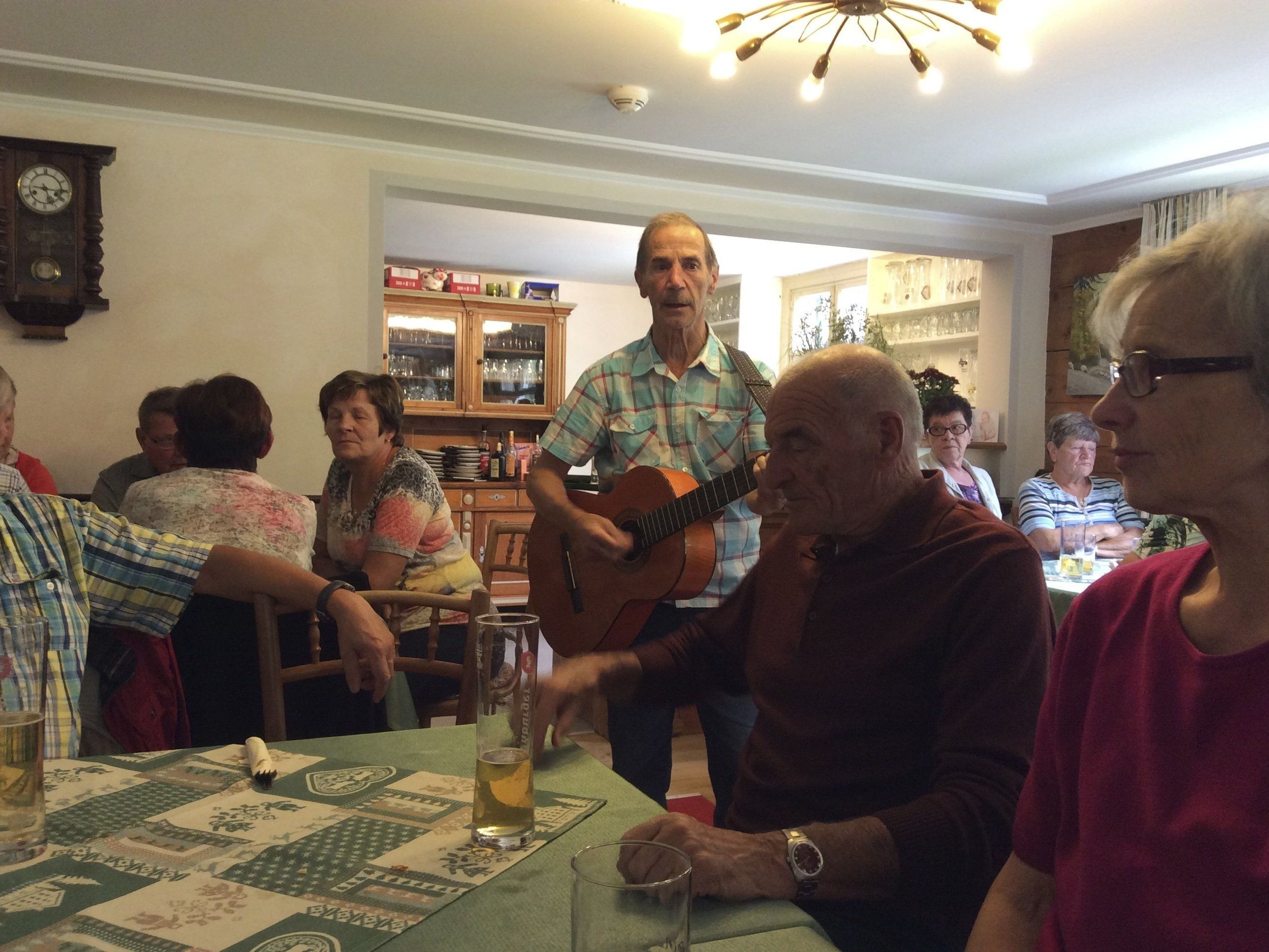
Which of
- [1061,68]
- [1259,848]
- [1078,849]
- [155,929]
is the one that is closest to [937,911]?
[1078,849]

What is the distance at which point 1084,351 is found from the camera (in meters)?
5.93

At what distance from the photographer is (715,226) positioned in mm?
5383

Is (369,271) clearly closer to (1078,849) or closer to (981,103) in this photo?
(981,103)

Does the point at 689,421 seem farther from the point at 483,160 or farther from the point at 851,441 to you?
the point at 483,160

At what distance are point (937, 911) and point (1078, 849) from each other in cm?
29

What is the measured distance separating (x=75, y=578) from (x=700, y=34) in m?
2.18

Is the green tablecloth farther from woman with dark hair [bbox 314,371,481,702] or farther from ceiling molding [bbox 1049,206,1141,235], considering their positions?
ceiling molding [bbox 1049,206,1141,235]

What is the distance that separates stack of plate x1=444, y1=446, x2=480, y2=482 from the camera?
7637mm

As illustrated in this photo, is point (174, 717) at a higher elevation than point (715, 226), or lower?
lower

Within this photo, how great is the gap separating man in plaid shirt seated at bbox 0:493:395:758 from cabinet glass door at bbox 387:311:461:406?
21.5 ft

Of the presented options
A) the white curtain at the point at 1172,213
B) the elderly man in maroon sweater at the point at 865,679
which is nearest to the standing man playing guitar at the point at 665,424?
the elderly man in maroon sweater at the point at 865,679

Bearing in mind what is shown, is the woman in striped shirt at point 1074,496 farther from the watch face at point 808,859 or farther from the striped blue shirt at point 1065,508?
the watch face at point 808,859

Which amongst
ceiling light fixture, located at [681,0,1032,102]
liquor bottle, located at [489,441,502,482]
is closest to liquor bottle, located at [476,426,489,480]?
liquor bottle, located at [489,441,502,482]

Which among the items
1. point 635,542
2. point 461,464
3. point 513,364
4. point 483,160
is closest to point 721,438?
point 635,542
